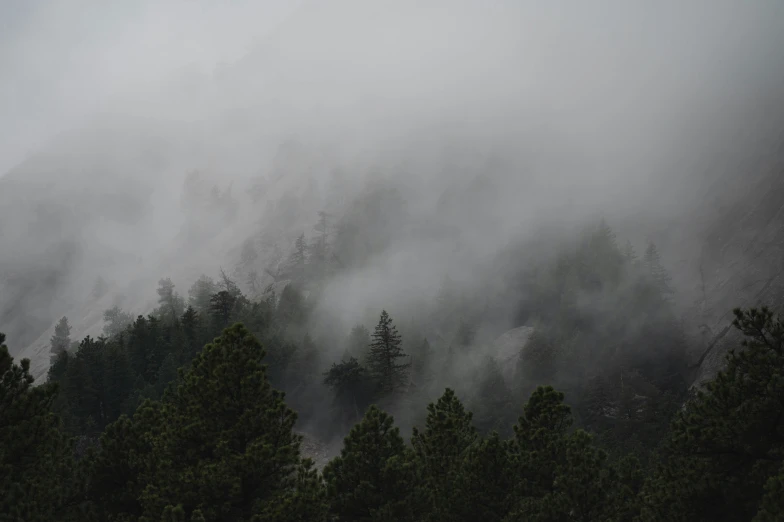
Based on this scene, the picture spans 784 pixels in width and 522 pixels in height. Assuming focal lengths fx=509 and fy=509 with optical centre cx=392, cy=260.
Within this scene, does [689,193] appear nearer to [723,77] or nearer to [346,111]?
[723,77]

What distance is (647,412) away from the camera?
143ft

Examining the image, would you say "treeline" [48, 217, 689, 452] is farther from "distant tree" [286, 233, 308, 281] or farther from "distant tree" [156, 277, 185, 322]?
"distant tree" [286, 233, 308, 281]

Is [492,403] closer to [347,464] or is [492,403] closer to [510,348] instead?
[510,348]

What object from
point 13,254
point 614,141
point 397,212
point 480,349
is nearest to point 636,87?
point 614,141

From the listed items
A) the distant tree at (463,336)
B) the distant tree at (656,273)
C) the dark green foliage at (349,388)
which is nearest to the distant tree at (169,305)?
the dark green foliage at (349,388)

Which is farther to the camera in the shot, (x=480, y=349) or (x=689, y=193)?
(x=689, y=193)

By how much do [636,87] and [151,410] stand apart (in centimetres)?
20841

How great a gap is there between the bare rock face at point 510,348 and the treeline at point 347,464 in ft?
142

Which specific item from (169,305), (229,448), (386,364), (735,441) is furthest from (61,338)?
(735,441)

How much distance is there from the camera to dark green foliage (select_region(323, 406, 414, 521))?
17078 mm

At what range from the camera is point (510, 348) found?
226 feet

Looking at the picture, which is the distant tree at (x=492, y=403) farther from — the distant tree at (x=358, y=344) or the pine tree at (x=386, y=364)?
the distant tree at (x=358, y=344)

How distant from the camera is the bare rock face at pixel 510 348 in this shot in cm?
6334

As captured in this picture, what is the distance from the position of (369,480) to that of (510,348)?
54.2m
